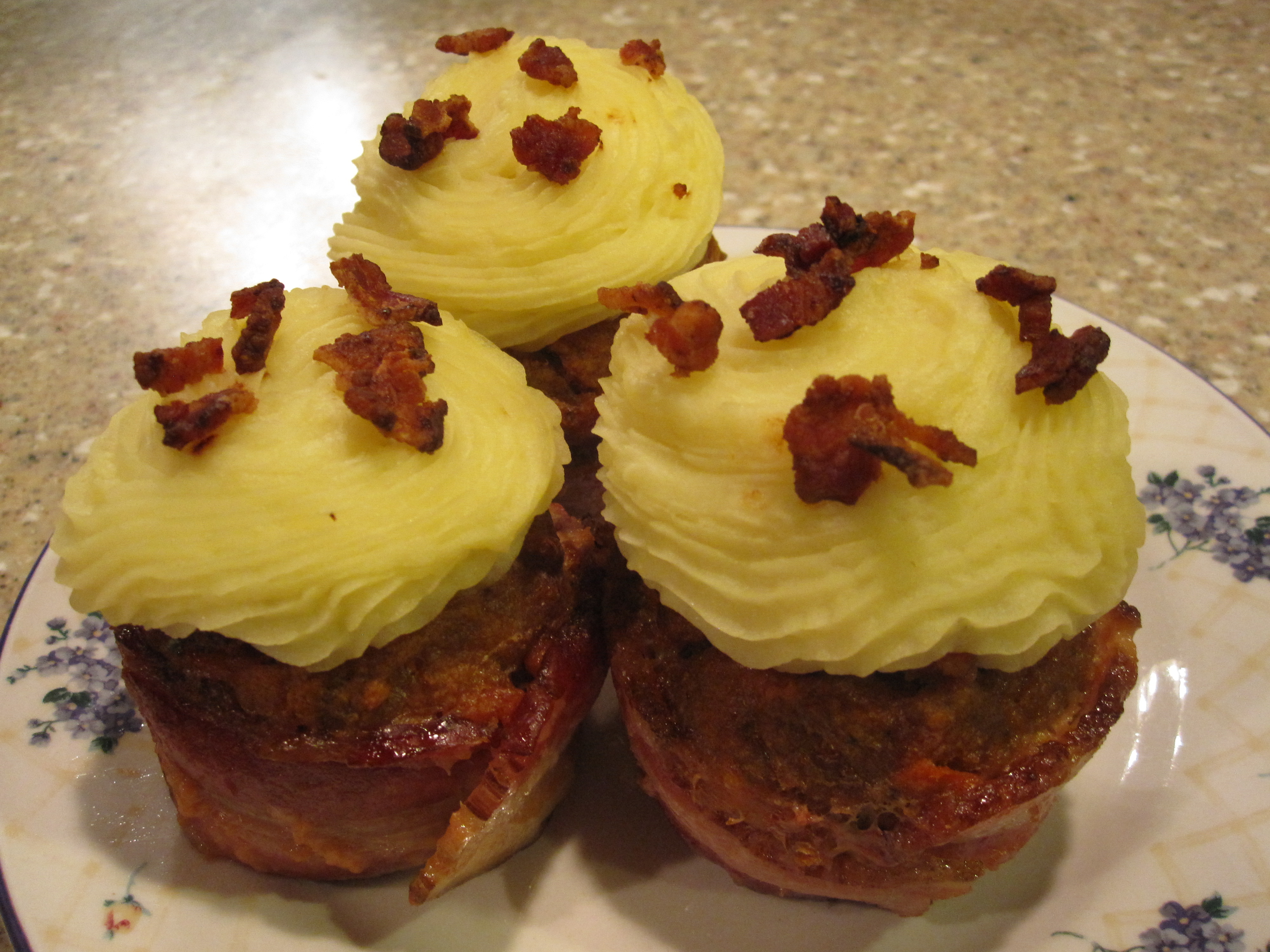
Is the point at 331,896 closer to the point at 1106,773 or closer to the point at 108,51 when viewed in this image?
the point at 1106,773

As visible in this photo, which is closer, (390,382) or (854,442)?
(854,442)

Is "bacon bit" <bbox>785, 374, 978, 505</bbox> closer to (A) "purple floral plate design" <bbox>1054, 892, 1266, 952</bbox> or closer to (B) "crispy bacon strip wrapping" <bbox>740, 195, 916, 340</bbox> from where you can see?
(B) "crispy bacon strip wrapping" <bbox>740, 195, 916, 340</bbox>

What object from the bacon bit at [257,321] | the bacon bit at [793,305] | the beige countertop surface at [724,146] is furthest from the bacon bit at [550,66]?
the beige countertop surface at [724,146]

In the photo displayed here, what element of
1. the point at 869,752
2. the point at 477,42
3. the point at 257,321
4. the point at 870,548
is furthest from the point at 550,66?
the point at 869,752

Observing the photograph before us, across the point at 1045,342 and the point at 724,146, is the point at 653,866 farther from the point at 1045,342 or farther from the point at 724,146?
the point at 724,146

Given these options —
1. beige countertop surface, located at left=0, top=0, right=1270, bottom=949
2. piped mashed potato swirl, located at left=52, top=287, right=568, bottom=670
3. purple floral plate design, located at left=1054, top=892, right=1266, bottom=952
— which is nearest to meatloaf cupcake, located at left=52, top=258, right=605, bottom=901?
piped mashed potato swirl, located at left=52, top=287, right=568, bottom=670

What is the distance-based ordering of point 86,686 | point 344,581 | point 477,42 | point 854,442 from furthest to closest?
point 477,42 < point 86,686 < point 344,581 < point 854,442

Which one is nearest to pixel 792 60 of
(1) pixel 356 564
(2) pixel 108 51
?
(2) pixel 108 51
